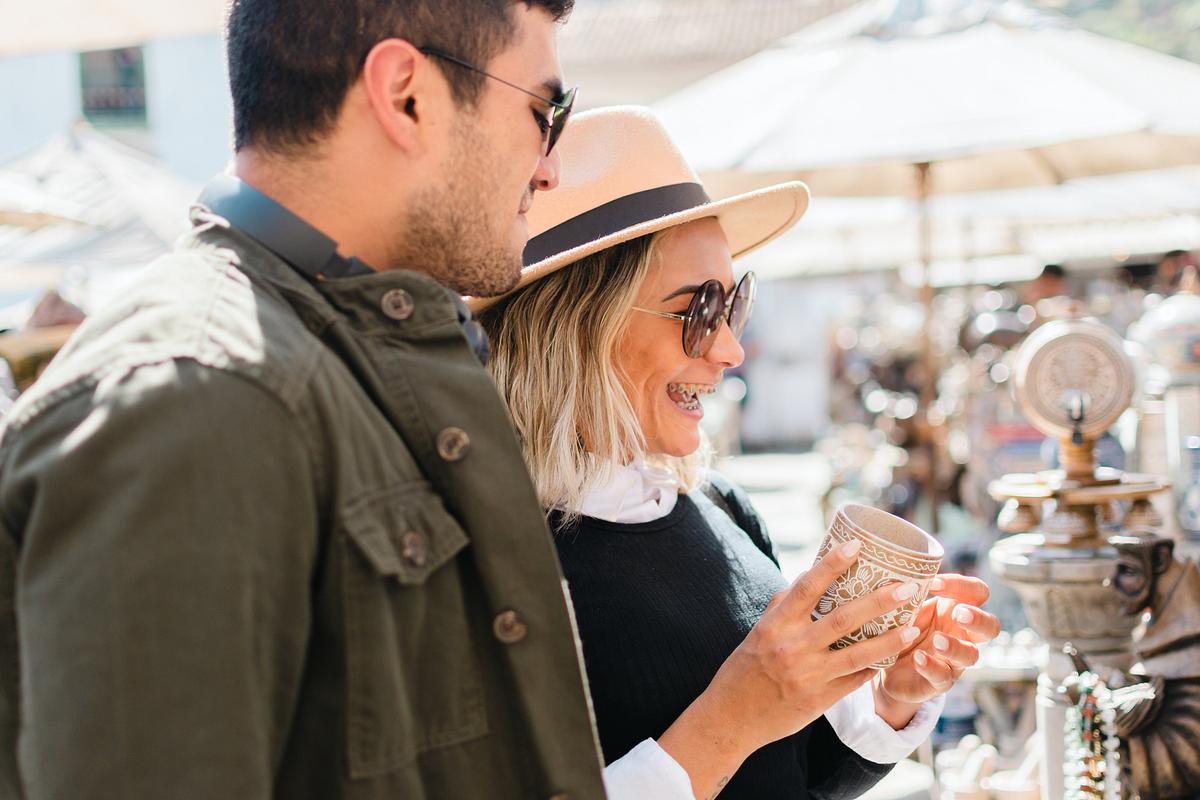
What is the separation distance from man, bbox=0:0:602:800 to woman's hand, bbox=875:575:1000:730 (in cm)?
76

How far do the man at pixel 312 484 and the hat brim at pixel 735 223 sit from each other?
63 centimetres

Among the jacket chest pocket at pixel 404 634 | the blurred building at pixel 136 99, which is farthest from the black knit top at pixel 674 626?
the blurred building at pixel 136 99

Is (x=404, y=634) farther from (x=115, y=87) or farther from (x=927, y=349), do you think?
(x=115, y=87)

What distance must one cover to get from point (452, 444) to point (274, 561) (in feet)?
0.68

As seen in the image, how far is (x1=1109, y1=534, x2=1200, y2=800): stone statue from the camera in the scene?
7.10 ft

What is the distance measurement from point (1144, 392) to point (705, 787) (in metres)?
2.82

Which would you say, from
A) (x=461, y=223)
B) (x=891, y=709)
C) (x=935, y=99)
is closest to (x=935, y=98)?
(x=935, y=99)

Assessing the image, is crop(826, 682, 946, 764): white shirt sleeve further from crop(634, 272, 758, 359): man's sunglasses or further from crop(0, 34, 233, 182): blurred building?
crop(0, 34, 233, 182): blurred building

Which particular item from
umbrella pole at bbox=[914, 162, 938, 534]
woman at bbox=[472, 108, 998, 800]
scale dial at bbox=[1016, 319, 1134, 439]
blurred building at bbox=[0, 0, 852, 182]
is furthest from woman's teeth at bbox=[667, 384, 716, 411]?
blurred building at bbox=[0, 0, 852, 182]

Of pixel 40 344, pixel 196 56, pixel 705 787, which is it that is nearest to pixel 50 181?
pixel 40 344

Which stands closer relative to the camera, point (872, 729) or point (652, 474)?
point (872, 729)

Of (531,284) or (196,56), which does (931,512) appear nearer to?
(531,284)

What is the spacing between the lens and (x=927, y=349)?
5.43m

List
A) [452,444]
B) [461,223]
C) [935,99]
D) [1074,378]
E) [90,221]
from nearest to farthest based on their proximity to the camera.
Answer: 1. [452,444]
2. [461,223]
3. [1074,378]
4. [935,99]
5. [90,221]
